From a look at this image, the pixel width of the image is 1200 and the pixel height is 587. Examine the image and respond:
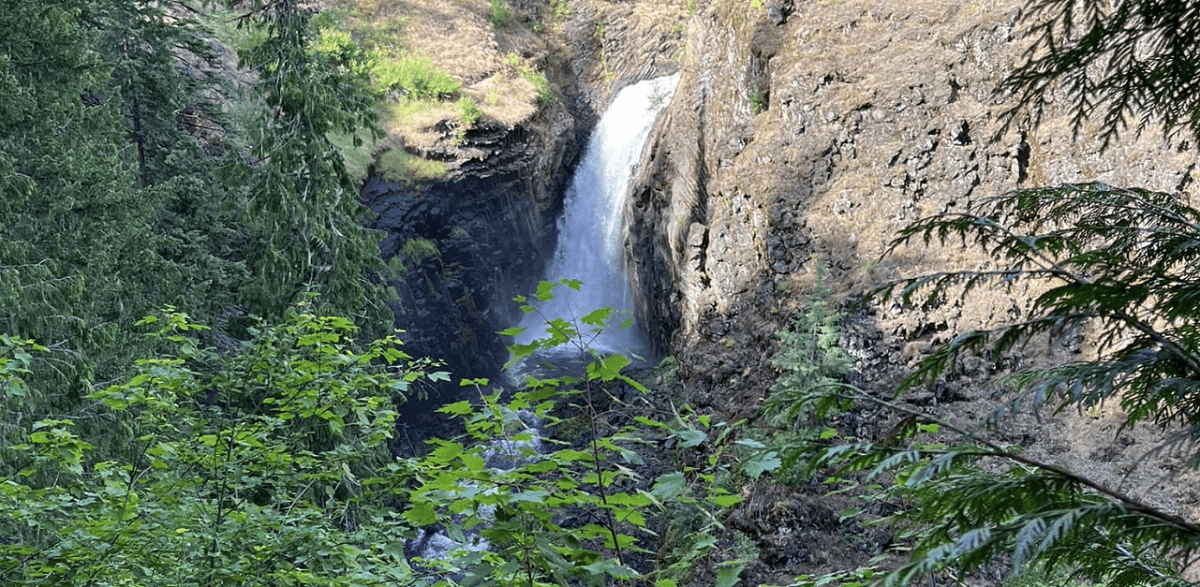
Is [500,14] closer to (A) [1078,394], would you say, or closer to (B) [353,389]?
(B) [353,389]

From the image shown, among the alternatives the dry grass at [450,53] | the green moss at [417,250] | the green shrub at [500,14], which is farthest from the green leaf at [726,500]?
the green shrub at [500,14]

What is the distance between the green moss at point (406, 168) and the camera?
73.0ft

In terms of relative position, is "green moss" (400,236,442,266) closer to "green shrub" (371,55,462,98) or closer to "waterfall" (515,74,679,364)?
"waterfall" (515,74,679,364)

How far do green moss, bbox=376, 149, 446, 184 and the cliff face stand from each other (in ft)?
22.5

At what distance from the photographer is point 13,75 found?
10234mm

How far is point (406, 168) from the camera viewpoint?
22.5m

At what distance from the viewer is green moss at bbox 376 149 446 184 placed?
22.3 meters

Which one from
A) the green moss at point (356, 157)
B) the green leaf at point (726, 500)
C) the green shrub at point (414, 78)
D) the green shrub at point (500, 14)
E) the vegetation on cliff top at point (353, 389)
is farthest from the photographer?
the green shrub at point (500, 14)

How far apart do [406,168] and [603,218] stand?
523 cm

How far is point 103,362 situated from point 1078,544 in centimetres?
1228

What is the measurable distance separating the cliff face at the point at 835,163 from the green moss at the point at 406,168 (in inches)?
270

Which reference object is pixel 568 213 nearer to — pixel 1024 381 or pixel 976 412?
pixel 976 412

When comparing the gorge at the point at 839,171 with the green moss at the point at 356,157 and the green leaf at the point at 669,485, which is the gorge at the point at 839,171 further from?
the green leaf at the point at 669,485

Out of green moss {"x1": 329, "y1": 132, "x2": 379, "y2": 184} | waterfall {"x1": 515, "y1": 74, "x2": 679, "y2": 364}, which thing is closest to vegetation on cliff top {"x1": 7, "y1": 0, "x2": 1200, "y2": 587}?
green moss {"x1": 329, "y1": 132, "x2": 379, "y2": 184}
